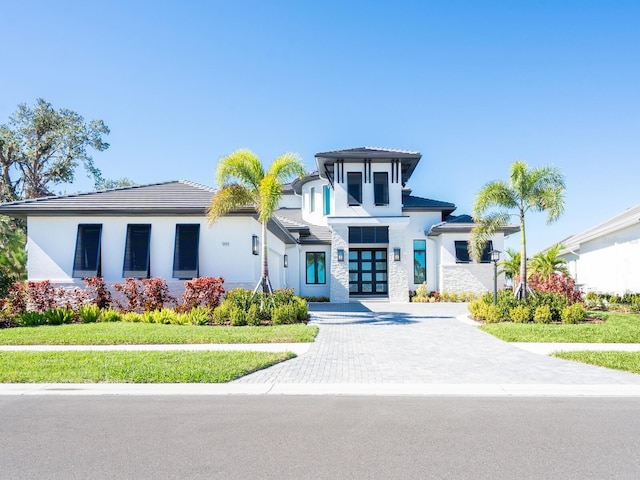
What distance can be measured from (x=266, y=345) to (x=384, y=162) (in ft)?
49.7

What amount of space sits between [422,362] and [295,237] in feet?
56.6

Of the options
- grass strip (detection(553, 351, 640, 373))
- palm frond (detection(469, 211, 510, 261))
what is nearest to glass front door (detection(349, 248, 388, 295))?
palm frond (detection(469, 211, 510, 261))

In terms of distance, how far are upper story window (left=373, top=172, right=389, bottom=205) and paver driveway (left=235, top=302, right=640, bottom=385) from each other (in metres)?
10.6

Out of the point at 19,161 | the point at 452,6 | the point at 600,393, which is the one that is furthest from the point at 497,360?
the point at 19,161

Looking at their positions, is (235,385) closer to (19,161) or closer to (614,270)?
(614,270)

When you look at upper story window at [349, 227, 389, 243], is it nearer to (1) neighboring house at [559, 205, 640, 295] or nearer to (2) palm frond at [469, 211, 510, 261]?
(2) palm frond at [469, 211, 510, 261]

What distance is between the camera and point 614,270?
2377cm

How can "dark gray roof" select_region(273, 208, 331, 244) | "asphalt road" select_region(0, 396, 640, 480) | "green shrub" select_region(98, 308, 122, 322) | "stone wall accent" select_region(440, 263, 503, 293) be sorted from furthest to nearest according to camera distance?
"dark gray roof" select_region(273, 208, 331, 244), "stone wall accent" select_region(440, 263, 503, 293), "green shrub" select_region(98, 308, 122, 322), "asphalt road" select_region(0, 396, 640, 480)

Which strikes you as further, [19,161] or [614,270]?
[19,161]

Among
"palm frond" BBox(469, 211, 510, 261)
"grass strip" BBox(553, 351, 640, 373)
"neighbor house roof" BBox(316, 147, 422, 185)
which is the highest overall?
"neighbor house roof" BBox(316, 147, 422, 185)

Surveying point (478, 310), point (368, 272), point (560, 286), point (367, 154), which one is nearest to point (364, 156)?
point (367, 154)

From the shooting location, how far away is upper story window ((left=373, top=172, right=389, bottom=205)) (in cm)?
2447

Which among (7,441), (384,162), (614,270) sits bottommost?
(7,441)

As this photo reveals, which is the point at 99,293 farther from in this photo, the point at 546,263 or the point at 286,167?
the point at 546,263
